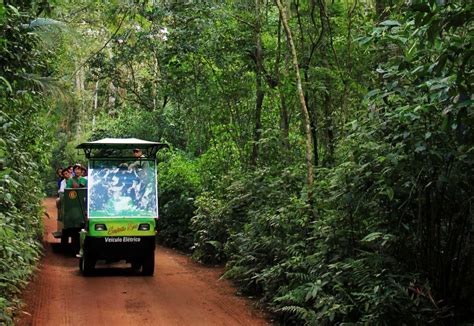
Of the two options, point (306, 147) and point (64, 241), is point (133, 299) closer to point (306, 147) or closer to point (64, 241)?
point (306, 147)

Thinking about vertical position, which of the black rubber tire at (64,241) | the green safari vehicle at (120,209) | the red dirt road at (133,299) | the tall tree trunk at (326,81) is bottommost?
the red dirt road at (133,299)

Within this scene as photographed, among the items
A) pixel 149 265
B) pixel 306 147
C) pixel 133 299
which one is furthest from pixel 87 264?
pixel 306 147

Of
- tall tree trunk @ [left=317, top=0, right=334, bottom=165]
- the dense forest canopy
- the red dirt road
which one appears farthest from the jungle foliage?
tall tree trunk @ [left=317, top=0, right=334, bottom=165]

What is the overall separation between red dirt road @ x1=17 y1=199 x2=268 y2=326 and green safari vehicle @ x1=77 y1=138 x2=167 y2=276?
19.2 inches

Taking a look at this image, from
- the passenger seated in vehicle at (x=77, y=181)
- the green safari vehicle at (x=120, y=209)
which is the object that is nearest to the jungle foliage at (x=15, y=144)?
the green safari vehicle at (x=120, y=209)

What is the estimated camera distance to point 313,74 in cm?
1152

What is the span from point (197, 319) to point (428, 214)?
3.81m

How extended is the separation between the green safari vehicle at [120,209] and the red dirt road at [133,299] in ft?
1.60

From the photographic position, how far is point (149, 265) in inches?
470

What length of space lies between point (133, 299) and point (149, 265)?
2.27 metres

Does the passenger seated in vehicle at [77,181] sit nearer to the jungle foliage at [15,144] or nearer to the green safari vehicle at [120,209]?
the jungle foliage at [15,144]

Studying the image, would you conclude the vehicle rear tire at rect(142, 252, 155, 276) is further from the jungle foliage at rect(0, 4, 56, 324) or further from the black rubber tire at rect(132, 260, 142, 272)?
the jungle foliage at rect(0, 4, 56, 324)

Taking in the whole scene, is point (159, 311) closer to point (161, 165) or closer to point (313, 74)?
point (313, 74)

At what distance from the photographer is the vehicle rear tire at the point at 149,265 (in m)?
11.9
